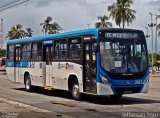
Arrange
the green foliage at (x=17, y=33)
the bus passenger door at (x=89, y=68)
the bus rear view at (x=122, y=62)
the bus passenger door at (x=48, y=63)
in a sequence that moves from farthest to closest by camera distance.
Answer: the green foliage at (x=17, y=33) → the bus passenger door at (x=48, y=63) → the bus passenger door at (x=89, y=68) → the bus rear view at (x=122, y=62)

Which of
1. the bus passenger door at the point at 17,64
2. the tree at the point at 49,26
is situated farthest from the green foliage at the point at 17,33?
the bus passenger door at the point at 17,64

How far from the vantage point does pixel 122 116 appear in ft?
46.3

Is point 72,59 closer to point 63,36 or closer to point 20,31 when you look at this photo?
point 63,36

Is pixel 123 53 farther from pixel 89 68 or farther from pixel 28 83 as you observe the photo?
pixel 28 83

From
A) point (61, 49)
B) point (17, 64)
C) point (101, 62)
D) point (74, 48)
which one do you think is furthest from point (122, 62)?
point (17, 64)

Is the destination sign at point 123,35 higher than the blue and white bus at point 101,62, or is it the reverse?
the destination sign at point 123,35

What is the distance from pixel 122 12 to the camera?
264ft

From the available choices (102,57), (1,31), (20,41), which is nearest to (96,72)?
(102,57)

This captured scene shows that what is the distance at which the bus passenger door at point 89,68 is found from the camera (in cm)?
1844

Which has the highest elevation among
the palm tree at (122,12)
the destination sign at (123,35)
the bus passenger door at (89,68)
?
the palm tree at (122,12)

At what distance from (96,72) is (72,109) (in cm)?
235

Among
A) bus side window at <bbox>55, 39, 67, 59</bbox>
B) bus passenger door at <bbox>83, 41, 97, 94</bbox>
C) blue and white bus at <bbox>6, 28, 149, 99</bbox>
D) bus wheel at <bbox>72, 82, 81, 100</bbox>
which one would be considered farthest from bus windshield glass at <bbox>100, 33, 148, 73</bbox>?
bus side window at <bbox>55, 39, 67, 59</bbox>

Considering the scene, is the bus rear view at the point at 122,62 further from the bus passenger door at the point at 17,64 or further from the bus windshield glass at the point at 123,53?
the bus passenger door at the point at 17,64

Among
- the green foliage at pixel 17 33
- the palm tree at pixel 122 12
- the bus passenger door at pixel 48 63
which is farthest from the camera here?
the green foliage at pixel 17 33
